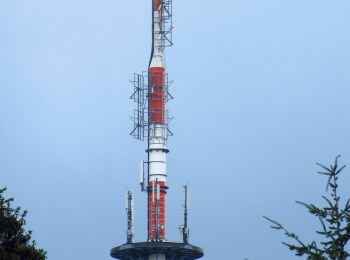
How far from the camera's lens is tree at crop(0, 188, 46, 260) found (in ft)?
174

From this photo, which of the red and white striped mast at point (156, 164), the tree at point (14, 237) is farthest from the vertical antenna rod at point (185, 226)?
the tree at point (14, 237)

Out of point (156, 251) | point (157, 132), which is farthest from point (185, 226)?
point (157, 132)

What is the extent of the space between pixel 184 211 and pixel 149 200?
551 cm

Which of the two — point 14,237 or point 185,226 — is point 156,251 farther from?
point 14,237

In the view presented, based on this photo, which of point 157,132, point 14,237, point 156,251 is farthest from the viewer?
point 157,132

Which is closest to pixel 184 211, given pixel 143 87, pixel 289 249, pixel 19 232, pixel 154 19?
pixel 143 87

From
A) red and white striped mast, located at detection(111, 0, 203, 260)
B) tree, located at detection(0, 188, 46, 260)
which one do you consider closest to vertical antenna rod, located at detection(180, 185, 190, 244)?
red and white striped mast, located at detection(111, 0, 203, 260)

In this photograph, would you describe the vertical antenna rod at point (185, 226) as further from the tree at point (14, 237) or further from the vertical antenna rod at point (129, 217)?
the tree at point (14, 237)

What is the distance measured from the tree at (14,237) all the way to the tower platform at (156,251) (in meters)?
Result: 72.0

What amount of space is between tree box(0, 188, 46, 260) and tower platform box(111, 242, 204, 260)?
7200 cm

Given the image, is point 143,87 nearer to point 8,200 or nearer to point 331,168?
point 8,200

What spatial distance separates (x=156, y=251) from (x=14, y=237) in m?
73.8

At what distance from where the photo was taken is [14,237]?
53.8 metres

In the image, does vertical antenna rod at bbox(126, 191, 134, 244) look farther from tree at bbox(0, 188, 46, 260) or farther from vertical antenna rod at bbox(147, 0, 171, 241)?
tree at bbox(0, 188, 46, 260)
